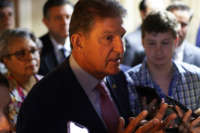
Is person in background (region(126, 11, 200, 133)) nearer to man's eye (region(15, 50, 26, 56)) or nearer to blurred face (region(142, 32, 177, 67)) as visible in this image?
blurred face (region(142, 32, 177, 67))

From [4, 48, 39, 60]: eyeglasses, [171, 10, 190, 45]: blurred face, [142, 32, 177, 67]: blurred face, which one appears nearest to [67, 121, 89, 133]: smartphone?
[142, 32, 177, 67]: blurred face

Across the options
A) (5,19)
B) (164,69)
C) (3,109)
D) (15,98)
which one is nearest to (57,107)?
(3,109)

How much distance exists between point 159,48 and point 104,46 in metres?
0.91

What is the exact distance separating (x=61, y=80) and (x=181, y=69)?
97cm

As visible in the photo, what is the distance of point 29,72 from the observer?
8.55 feet

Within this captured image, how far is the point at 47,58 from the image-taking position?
10.5 ft

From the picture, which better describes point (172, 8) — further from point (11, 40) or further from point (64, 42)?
point (11, 40)

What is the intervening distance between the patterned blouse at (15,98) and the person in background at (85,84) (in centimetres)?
67

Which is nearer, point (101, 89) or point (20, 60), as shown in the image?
point (101, 89)

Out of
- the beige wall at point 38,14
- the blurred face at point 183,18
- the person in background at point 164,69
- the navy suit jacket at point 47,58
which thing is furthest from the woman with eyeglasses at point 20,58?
the beige wall at point 38,14

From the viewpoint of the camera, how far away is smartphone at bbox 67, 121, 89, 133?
1370 mm

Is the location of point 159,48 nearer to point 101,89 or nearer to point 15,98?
point 101,89

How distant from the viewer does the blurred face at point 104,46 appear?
1.49m

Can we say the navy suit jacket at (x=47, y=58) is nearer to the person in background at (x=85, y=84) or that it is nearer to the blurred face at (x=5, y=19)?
the blurred face at (x=5, y=19)
